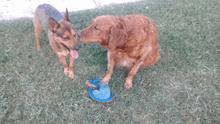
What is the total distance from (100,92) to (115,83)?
0.49 metres

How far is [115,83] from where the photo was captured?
3.22 meters

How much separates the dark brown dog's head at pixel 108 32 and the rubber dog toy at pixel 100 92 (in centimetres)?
106

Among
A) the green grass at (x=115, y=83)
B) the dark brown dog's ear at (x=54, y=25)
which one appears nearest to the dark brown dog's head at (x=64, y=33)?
the dark brown dog's ear at (x=54, y=25)

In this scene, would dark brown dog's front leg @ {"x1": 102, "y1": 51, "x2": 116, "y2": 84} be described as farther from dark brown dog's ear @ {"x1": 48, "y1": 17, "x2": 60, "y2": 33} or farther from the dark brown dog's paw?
dark brown dog's ear @ {"x1": 48, "y1": 17, "x2": 60, "y2": 33}

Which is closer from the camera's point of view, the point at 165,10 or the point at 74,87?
the point at 74,87

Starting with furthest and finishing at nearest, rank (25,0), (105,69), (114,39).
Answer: (25,0)
(105,69)
(114,39)

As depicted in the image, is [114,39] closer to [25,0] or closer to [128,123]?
[128,123]

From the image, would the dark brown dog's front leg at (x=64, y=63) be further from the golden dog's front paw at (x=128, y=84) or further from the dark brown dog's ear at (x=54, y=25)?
the golden dog's front paw at (x=128, y=84)

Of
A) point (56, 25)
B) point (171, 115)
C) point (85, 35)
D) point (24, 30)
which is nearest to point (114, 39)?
point (85, 35)

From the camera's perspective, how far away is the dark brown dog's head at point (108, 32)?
82.1 inches

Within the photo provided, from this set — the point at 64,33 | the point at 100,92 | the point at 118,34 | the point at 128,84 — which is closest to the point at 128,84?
the point at 128,84

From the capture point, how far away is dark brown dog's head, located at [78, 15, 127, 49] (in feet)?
6.84

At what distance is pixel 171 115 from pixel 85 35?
7.48 ft

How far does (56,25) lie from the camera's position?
2.48 m
